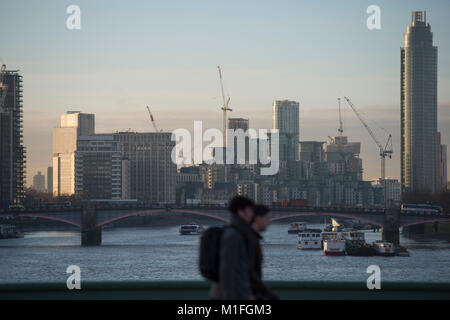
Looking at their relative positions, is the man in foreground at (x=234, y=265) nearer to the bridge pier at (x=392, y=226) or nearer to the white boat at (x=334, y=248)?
the white boat at (x=334, y=248)

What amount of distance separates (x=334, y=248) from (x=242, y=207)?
2830 inches

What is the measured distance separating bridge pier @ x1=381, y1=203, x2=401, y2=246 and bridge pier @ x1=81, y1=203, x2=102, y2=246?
3207 cm

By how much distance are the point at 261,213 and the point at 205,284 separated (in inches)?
181

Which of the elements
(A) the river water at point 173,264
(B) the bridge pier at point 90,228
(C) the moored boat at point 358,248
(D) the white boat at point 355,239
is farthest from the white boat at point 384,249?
(B) the bridge pier at point 90,228

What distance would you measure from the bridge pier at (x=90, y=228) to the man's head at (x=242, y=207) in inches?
3414

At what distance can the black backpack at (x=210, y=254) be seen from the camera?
23.0ft

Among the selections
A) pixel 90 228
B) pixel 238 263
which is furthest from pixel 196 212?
pixel 238 263

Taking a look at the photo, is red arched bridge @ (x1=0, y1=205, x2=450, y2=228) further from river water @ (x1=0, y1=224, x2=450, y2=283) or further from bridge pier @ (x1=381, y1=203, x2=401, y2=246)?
river water @ (x1=0, y1=224, x2=450, y2=283)

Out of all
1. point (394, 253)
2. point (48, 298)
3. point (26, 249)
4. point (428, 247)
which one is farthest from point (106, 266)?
point (48, 298)

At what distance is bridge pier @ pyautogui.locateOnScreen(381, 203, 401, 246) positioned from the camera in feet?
299

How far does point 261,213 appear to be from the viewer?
7.38 meters

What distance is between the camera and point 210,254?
A: 7035 millimetres

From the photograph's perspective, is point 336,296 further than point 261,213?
Yes
